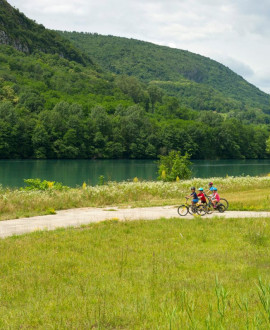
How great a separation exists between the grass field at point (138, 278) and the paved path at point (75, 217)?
1.80 metres

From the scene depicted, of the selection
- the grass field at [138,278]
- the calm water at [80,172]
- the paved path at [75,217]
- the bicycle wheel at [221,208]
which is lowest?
the calm water at [80,172]

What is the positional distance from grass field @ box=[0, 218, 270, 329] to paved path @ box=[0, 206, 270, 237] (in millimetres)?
1799

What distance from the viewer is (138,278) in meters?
7.48

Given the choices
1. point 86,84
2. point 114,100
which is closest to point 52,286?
point 114,100

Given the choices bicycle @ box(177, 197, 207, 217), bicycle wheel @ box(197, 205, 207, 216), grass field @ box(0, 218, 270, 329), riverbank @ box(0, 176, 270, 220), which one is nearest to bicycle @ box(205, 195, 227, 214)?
bicycle wheel @ box(197, 205, 207, 216)

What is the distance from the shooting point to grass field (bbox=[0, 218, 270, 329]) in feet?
17.4

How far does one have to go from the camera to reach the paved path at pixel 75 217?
46.5 feet

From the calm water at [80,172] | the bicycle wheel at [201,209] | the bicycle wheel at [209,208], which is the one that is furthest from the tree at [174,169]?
the bicycle wheel at [201,209]

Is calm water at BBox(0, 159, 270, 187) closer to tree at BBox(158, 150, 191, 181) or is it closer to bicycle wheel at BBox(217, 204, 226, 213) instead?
tree at BBox(158, 150, 191, 181)

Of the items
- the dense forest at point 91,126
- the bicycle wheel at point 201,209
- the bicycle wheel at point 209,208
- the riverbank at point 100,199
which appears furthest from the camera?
the dense forest at point 91,126

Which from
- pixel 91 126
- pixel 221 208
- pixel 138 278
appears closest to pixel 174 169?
pixel 221 208

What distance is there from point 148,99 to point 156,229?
16914cm

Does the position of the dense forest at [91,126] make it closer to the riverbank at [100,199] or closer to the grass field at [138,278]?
the riverbank at [100,199]

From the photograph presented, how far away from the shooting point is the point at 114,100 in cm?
15800
